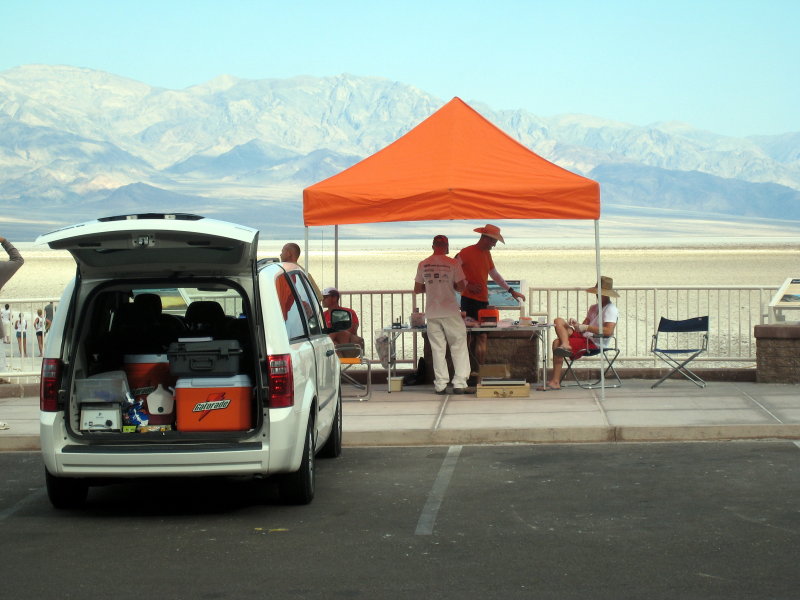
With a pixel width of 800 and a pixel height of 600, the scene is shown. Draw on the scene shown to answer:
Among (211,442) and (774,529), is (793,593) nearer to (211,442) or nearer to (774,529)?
(774,529)

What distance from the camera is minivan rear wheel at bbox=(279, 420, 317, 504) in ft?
26.0

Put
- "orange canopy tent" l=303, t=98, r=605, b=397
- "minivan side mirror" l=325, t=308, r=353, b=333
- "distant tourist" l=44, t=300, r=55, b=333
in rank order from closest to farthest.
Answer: "minivan side mirror" l=325, t=308, r=353, b=333
"orange canopy tent" l=303, t=98, r=605, b=397
"distant tourist" l=44, t=300, r=55, b=333

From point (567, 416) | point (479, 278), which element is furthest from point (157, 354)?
point (479, 278)

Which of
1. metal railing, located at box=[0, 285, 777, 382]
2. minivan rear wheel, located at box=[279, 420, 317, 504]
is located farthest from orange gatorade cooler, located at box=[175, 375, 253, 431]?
metal railing, located at box=[0, 285, 777, 382]

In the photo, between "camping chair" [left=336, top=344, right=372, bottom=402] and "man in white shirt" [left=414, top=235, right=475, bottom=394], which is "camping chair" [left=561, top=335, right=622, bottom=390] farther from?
"camping chair" [left=336, top=344, right=372, bottom=402]

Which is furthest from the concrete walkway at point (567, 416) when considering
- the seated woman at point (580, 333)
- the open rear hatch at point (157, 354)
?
Result: the open rear hatch at point (157, 354)

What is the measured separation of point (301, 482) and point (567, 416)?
4317mm

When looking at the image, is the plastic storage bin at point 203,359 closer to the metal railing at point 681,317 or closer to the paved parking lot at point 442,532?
the paved parking lot at point 442,532

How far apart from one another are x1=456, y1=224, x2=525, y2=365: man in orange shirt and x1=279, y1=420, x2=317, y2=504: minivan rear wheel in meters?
6.14

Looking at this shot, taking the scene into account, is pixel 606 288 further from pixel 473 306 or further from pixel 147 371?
pixel 147 371

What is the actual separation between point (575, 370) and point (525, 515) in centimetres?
744

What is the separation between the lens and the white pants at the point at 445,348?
13461 millimetres

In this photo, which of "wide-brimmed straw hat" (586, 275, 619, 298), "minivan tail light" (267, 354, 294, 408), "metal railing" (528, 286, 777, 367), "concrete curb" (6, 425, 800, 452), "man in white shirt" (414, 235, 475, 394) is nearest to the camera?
"minivan tail light" (267, 354, 294, 408)

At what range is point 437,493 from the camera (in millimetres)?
8469
